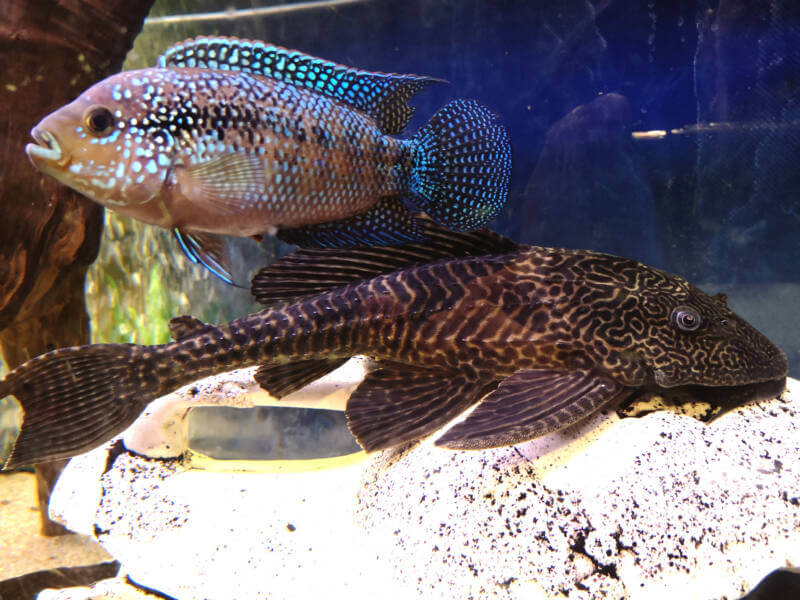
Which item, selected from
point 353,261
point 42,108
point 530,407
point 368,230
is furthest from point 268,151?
point 42,108

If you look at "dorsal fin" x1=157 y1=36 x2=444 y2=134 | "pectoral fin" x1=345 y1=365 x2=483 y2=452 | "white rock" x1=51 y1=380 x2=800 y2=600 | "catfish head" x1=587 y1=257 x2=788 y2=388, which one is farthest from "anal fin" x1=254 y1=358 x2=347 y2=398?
"catfish head" x1=587 y1=257 x2=788 y2=388

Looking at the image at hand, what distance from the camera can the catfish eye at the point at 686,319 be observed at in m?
1.69

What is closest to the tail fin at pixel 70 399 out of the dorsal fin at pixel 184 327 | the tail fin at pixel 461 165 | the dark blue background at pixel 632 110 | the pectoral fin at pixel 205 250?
the dorsal fin at pixel 184 327

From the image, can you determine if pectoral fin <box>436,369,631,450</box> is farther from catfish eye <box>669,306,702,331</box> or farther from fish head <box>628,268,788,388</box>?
catfish eye <box>669,306,702,331</box>

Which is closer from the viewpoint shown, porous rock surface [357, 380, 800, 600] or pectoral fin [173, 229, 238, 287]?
porous rock surface [357, 380, 800, 600]

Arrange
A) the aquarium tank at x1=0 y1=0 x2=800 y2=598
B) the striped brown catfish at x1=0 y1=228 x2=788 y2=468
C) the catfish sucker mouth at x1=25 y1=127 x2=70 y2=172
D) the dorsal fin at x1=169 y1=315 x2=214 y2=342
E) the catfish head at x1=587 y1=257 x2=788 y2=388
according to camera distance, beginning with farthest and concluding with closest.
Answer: the aquarium tank at x1=0 y1=0 x2=800 y2=598
the dorsal fin at x1=169 y1=315 x2=214 y2=342
the catfish head at x1=587 y1=257 x2=788 y2=388
the striped brown catfish at x1=0 y1=228 x2=788 y2=468
the catfish sucker mouth at x1=25 y1=127 x2=70 y2=172

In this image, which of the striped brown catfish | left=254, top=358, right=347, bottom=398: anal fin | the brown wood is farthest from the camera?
the brown wood

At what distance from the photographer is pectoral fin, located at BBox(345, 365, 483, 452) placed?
177 centimetres

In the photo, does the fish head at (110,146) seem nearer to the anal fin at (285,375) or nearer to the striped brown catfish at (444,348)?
the striped brown catfish at (444,348)

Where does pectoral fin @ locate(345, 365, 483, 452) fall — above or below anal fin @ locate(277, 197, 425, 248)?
below

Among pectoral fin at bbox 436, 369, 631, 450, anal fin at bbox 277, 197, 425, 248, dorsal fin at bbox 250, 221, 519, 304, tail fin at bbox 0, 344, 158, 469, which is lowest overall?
pectoral fin at bbox 436, 369, 631, 450

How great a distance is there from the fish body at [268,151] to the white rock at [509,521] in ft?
2.84

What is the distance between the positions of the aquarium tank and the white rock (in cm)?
149

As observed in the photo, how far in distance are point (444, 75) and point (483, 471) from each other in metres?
2.33
